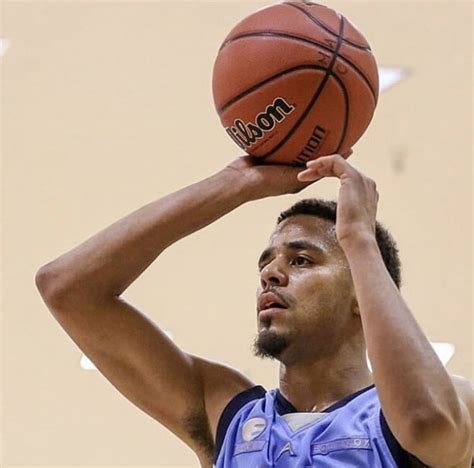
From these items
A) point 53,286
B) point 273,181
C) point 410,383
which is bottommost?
point 410,383

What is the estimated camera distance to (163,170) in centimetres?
515

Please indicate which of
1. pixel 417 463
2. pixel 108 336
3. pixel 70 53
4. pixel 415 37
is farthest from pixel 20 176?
pixel 417 463

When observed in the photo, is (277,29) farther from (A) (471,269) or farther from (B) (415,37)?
(A) (471,269)

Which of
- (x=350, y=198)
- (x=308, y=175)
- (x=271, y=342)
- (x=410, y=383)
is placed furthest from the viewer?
(x=271, y=342)

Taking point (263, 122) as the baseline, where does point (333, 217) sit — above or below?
below

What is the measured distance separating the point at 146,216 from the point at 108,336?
269mm

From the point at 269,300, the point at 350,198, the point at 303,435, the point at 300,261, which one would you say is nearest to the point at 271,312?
the point at 269,300

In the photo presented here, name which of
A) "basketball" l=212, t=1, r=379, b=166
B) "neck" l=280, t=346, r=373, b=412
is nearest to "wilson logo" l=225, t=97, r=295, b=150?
"basketball" l=212, t=1, r=379, b=166

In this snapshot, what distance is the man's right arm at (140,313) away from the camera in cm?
234

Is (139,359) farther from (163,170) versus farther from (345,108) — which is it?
(163,170)

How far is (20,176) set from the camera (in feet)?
17.0

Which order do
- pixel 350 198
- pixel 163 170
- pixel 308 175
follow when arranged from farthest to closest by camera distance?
pixel 163 170 → pixel 308 175 → pixel 350 198

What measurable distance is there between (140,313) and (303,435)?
466mm

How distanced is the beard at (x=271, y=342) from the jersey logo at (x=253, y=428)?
0.14m
